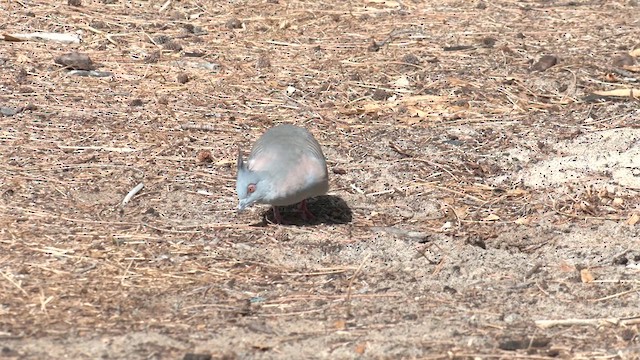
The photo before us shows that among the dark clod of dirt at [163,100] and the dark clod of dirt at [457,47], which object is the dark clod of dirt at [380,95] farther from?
the dark clod of dirt at [163,100]

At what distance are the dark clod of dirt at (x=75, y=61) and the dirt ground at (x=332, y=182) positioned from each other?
0.05 m

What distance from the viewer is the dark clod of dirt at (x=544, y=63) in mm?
9008

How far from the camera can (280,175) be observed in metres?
6.23

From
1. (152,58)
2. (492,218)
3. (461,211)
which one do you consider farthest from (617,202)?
(152,58)

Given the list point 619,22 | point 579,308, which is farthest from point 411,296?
point 619,22

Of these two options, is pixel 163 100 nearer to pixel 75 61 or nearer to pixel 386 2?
pixel 75 61

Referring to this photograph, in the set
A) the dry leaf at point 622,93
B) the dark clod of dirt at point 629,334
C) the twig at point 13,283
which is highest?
the dark clod of dirt at point 629,334

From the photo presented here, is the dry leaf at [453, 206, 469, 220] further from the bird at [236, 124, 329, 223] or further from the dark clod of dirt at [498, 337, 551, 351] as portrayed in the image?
the dark clod of dirt at [498, 337, 551, 351]

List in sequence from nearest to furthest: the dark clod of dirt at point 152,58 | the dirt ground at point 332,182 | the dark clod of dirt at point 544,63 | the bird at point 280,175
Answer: the dirt ground at point 332,182, the bird at point 280,175, the dark clod of dirt at point 544,63, the dark clod of dirt at point 152,58

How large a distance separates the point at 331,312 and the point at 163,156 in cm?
245

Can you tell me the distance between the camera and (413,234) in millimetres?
6375

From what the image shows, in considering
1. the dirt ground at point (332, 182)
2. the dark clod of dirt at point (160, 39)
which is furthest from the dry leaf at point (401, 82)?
the dark clod of dirt at point (160, 39)

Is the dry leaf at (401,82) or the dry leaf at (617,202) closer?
the dry leaf at (617,202)

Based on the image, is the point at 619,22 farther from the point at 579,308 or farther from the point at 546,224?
the point at 579,308
